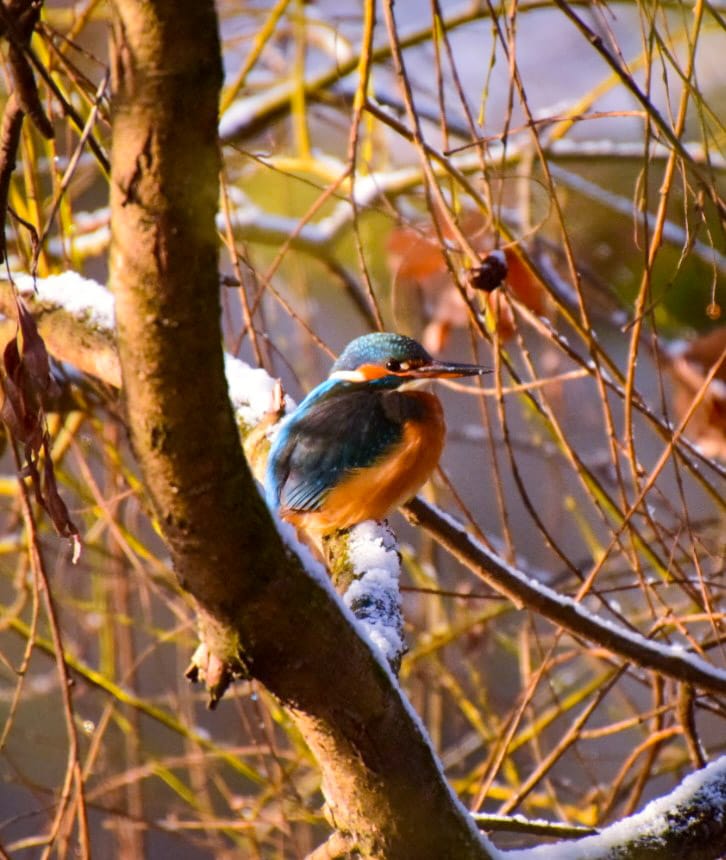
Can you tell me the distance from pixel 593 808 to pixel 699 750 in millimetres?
905

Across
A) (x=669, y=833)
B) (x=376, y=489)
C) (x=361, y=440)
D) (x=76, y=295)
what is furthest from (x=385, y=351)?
(x=669, y=833)

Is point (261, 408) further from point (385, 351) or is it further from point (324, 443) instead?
point (385, 351)

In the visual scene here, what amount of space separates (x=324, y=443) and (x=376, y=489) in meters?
0.17

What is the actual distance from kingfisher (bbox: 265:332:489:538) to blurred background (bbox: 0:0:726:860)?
14cm

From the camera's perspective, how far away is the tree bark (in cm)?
80

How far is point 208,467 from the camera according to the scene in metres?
0.90

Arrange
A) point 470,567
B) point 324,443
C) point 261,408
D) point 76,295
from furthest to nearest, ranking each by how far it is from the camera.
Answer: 1. point 324,443
2. point 261,408
3. point 76,295
4. point 470,567

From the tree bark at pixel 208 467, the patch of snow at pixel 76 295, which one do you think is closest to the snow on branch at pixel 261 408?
the patch of snow at pixel 76 295

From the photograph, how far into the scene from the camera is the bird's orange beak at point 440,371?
2.24 meters

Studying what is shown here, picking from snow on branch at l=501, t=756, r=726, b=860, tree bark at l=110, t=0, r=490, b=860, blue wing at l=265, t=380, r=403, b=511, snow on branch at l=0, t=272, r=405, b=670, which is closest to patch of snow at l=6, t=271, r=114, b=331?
snow on branch at l=0, t=272, r=405, b=670

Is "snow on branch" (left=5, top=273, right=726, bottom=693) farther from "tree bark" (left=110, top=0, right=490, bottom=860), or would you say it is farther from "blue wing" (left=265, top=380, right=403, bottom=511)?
"tree bark" (left=110, top=0, right=490, bottom=860)

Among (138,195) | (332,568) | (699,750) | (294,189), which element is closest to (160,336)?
(138,195)

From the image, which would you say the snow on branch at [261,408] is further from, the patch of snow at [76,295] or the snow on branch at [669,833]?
the snow on branch at [669,833]

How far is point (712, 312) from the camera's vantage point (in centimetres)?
148
